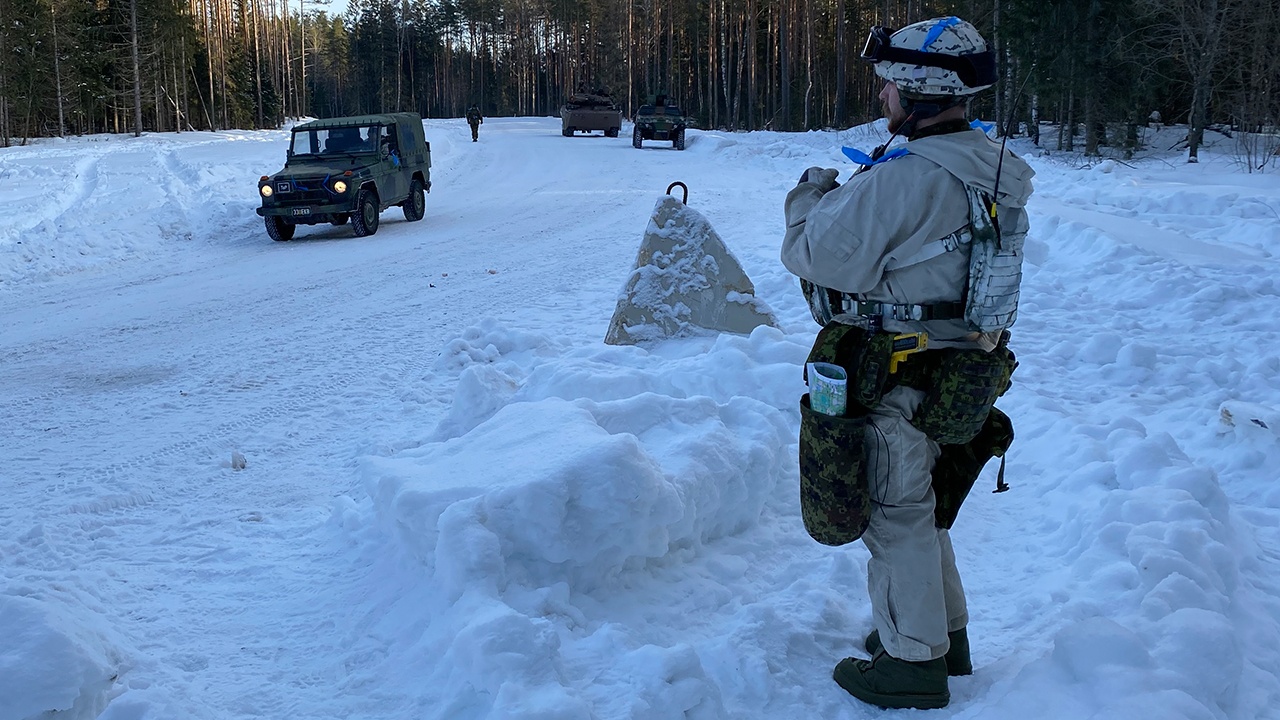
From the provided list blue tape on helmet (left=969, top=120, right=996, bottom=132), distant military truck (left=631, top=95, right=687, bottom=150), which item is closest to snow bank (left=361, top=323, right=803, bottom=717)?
blue tape on helmet (left=969, top=120, right=996, bottom=132)

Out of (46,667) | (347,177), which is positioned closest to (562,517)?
(46,667)

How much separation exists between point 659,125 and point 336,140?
1888cm

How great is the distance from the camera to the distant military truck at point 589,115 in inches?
1512

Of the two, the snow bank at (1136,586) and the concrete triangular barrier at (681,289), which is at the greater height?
the concrete triangular barrier at (681,289)

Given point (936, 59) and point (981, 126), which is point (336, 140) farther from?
point (936, 59)

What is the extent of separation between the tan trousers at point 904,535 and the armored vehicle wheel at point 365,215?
11681mm

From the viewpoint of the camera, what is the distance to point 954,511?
2.87 m

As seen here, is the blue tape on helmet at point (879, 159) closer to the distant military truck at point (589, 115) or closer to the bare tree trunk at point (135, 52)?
the distant military truck at point (589, 115)

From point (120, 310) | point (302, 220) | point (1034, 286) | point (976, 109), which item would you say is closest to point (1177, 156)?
point (976, 109)

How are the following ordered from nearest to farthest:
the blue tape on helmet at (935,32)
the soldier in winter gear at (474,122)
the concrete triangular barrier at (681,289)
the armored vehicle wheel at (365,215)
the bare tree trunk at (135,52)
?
the blue tape on helmet at (935,32) → the concrete triangular barrier at (681,289) → the armored vehicle wheel at (365,215) → the soldier in winter gear at (474,122) → the bare tree trunk at (135,52)

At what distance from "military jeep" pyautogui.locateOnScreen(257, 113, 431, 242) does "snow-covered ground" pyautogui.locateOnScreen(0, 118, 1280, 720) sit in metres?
4.47

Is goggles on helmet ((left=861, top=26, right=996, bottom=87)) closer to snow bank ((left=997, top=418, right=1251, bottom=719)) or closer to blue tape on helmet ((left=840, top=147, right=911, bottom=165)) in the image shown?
blue tape on helmet ((left=840, top=147, right=911, bottom=165))

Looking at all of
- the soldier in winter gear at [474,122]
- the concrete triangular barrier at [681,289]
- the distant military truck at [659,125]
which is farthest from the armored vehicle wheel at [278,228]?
the soldier in winter gear at [474,122]

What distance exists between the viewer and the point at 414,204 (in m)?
15.2
